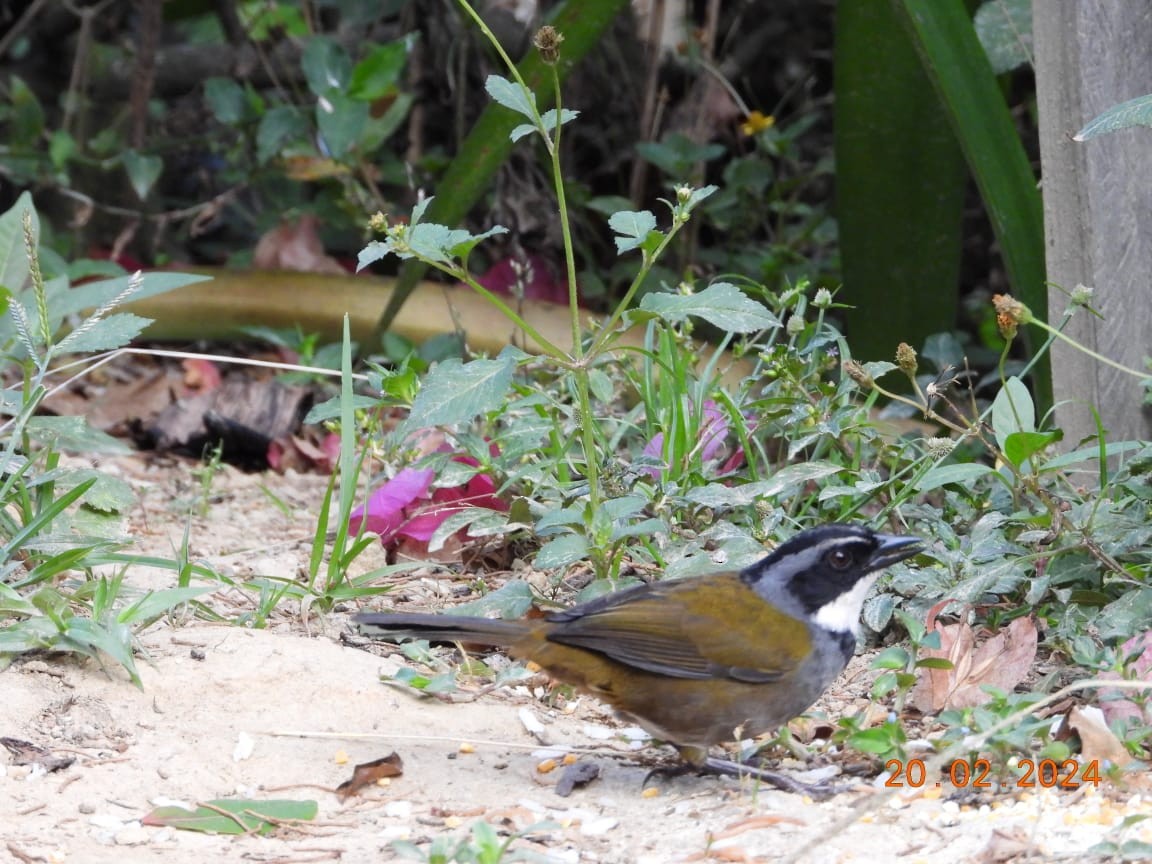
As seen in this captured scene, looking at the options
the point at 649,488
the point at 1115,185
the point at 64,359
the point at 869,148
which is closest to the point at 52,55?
the point at 64,359

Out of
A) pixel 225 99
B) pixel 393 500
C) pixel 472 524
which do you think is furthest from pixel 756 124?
pixel 472 524

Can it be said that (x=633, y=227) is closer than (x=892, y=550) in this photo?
No

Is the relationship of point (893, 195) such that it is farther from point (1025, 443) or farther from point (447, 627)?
point (447, 627)

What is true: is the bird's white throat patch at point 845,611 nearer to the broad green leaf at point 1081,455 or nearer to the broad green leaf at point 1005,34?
the broad green leaf at point 1081,455

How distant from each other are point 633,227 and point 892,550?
82 centimetres

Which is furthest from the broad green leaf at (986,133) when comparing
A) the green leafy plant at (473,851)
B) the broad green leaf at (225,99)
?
the broad green leaf at (225,99)

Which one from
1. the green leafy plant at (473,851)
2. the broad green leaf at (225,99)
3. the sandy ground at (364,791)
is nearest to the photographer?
the green leafy plant at (473,851)

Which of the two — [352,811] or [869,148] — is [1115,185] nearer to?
[869,148]

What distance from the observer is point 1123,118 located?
288cm

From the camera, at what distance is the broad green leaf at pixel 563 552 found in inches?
126

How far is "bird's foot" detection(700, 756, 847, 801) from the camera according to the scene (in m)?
2.72

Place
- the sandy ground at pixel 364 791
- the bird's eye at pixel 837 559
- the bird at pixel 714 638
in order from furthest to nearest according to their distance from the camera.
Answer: the bird's eye at pixel 837 559
the bird at pixel 714 638
the sandy ground at pixel 364 791
